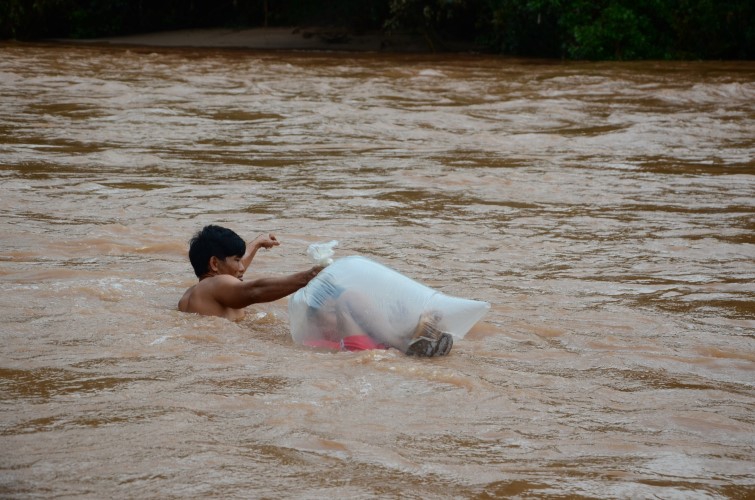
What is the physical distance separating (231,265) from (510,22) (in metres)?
21.8

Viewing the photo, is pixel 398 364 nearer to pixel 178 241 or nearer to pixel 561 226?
pixel 178 241

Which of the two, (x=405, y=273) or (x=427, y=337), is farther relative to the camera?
(x=405, y=273)

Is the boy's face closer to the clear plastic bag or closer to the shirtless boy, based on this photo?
the shirtless boy

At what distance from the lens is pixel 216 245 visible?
5.94 meters

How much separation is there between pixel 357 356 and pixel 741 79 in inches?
658

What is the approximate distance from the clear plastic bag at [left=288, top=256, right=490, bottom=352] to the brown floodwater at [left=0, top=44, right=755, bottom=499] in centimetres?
13

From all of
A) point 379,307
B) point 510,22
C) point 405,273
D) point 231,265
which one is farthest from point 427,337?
point 510,22

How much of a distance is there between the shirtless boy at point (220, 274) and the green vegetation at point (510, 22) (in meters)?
20.1

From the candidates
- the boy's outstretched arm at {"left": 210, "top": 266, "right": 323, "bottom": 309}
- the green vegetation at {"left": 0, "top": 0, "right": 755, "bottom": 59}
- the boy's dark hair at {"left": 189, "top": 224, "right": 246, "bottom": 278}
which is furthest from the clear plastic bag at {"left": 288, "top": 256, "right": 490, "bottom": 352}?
the green vegetation at {"left": 0, "top": 0, "right": 755, "bottom": 59}

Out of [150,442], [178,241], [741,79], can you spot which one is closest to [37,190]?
[178,241]

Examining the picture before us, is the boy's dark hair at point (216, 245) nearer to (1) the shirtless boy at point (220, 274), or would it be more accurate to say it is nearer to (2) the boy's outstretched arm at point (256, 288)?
(1) the shirtless boy at point (220, 274)

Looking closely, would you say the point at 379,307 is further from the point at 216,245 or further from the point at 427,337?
the point at 216,245

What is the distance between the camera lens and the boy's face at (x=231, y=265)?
5.97m

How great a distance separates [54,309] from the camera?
6.05 m
